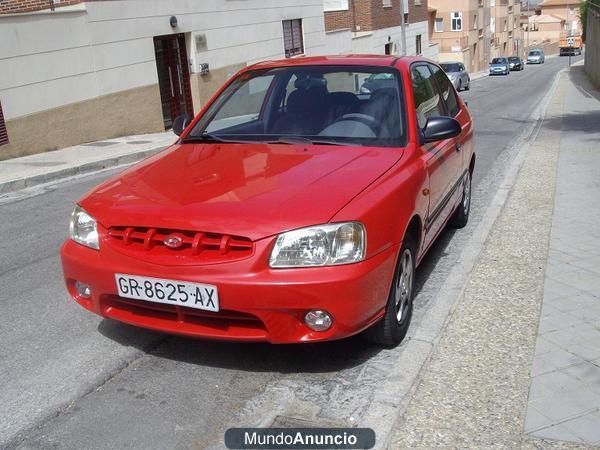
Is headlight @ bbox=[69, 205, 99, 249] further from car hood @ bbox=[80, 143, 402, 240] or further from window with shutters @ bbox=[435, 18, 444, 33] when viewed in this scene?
window with shutters @ bbox=[435, 18, 444, 33]

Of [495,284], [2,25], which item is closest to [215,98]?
[495,284]

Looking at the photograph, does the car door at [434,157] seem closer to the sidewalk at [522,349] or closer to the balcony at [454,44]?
the sidewalk at [522,349]

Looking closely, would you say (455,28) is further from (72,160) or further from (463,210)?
(463,210)

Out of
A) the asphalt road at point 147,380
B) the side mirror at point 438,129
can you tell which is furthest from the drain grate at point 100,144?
the side mirror at point 438,129

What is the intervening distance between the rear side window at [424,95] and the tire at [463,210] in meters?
1.05

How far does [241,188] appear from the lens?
3736 millimetres

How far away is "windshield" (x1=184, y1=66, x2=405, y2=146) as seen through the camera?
457cm

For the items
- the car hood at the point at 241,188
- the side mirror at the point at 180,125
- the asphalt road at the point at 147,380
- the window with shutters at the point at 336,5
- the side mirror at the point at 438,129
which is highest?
the window with shutters at the point at 336,5

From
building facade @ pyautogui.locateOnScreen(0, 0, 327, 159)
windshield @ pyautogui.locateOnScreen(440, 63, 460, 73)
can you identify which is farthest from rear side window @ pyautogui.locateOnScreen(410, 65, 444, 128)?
windshield @ pyautogui.locateOnScreen(440, 63, 460, 73)

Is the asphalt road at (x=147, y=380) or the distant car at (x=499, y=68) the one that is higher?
the asphalt road at (x=147, y=380)

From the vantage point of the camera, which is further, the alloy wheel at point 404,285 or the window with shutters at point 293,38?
the window with shutters at point 293,38

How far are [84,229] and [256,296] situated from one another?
1.12 m

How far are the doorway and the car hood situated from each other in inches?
526

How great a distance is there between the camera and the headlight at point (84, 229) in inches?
146
